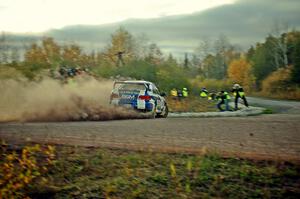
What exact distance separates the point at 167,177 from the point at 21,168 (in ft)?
9.37

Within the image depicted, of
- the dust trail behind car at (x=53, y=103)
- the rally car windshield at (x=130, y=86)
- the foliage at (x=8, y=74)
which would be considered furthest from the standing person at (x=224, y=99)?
the foliage at (x=8, y=74)

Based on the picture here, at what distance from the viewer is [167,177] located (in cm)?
714

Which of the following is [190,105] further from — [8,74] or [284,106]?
[8,74]

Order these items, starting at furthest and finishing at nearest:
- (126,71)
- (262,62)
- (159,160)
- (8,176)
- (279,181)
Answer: (262,62) → (126,71) → (159,160) → (8,176) → (279,181)

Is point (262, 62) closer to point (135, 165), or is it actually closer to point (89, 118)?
point (89, 118)

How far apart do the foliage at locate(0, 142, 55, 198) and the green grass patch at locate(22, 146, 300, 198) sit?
7.0 inches

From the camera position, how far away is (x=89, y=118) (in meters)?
17.0

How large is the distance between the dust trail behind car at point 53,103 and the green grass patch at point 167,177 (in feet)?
27.9

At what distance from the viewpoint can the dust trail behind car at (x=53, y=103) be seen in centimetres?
1666

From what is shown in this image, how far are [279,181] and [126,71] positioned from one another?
105 feet

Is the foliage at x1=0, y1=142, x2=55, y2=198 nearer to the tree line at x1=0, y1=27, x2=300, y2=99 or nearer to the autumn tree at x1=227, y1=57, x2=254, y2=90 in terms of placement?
the tree line at x1=0, y1=27, x2=300, y2=99

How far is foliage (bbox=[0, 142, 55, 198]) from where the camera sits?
23.4 feet

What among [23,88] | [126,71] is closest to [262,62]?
[126,71]

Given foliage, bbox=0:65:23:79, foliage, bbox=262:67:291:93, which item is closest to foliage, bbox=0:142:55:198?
foliage, bbox=0:65:23:79
